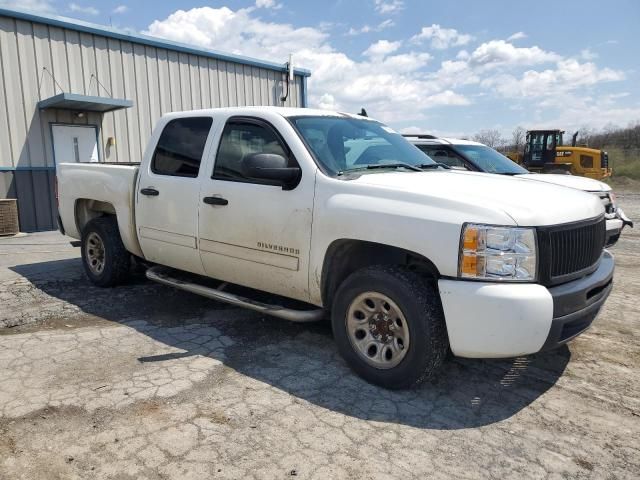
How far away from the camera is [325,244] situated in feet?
12.1

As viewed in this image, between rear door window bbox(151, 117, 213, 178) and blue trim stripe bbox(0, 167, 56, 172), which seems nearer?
rear door window bbox(151, 117, 213, 178)

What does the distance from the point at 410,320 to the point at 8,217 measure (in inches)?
400

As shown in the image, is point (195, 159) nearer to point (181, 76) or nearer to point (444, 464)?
point (444, 464)

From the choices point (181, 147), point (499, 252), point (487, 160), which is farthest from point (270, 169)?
point (487, 160)

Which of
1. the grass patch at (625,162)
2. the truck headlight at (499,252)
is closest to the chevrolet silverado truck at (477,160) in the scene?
the truck headlight at (499,252)

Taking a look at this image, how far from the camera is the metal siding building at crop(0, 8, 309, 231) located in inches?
425

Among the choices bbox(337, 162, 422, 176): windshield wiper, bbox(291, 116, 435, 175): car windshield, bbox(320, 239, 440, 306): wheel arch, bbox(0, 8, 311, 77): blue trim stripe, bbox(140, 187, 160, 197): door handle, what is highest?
bbox(0, 8, 311, 77): blue trim stripe

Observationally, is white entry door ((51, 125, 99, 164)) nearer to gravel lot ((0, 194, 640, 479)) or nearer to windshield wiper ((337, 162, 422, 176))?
gravel lot ((0, 194, 640, 479))

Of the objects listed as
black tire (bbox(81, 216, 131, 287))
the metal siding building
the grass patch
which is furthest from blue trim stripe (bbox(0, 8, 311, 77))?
the grass patch

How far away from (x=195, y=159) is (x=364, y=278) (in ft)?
7.05

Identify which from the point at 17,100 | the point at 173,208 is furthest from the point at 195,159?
the point at 17,100

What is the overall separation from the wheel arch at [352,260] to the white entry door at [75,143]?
10.1 meters

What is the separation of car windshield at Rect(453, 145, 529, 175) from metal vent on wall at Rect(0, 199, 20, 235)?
885cm

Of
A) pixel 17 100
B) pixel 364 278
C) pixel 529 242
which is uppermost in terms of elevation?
pixel 17 100
